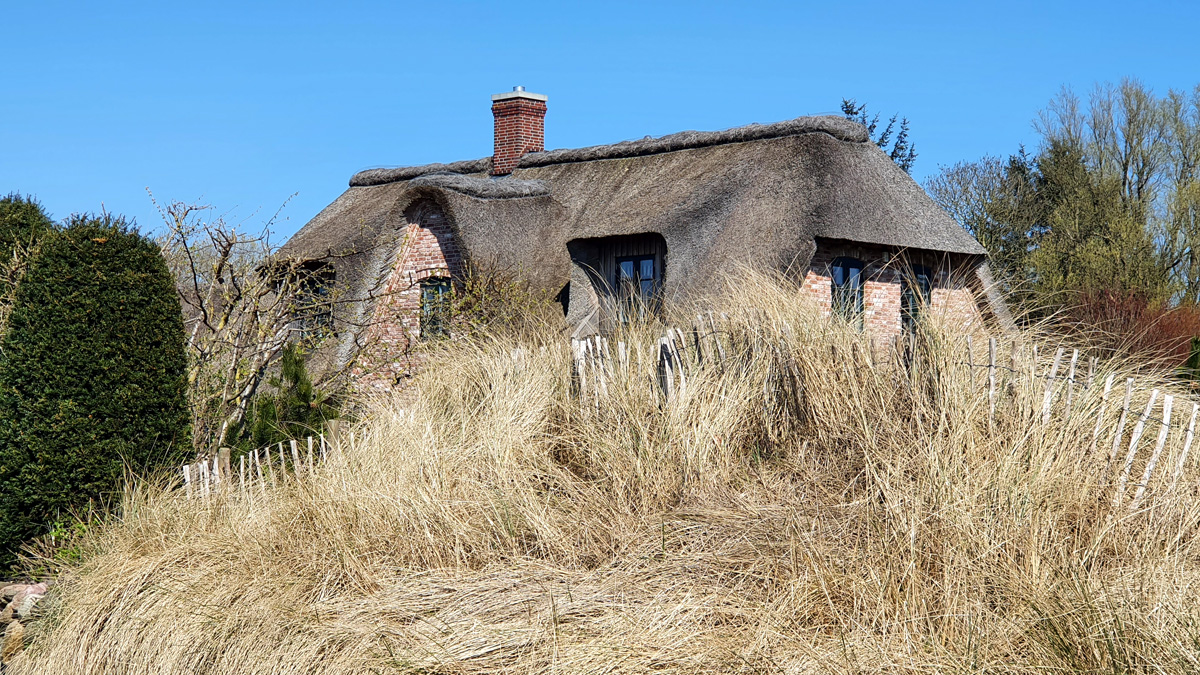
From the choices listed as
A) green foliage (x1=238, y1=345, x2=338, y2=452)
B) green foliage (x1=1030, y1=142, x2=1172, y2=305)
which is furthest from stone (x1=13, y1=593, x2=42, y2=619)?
green foliage (x1=1030, y1=142, x2=1172, y2=305)

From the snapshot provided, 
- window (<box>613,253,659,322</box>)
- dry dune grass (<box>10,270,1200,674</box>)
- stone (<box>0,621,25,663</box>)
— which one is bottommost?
stone (<box>0,621,25,663</box>)

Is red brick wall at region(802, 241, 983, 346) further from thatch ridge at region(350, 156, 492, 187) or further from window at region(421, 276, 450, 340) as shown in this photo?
thatch ridge at region(350, 156, 492, 187)

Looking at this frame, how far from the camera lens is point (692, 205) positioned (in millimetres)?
13031

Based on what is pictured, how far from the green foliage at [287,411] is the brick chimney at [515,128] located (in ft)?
30.7

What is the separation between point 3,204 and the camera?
449 inches

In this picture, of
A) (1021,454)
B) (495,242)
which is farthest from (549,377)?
(495,242)

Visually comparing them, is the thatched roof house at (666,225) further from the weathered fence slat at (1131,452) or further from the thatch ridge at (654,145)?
the weathered fence slat at (1131,452)

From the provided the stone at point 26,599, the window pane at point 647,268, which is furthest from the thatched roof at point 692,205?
the stone at point 26,599

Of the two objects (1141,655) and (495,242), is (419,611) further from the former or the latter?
(495,242)

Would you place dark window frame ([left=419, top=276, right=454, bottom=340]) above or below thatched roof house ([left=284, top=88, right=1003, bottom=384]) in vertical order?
below

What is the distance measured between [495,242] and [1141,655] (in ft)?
37.2

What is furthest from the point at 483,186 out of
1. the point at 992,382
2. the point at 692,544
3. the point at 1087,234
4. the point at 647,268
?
the point at 1087,234

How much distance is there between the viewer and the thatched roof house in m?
12.5

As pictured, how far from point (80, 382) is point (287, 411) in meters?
1.64
